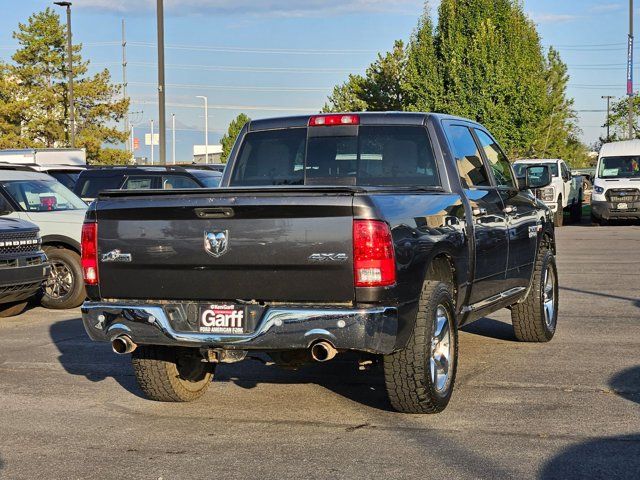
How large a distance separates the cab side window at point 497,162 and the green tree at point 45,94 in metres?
50.0

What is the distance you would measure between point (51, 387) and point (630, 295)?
798 centimetres

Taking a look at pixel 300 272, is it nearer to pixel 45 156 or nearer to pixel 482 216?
pixel 482 216

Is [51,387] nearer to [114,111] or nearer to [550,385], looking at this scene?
[550,385]

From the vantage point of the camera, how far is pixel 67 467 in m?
5.66

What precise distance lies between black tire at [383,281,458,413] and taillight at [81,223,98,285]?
75.5 inches

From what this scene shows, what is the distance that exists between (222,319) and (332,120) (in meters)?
2.47

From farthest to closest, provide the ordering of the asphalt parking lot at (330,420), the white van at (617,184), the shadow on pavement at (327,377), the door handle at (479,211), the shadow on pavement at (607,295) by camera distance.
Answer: the white van at (617,184)
the shadow on pavement at (607,295)
the door handle at (479,211)
the shadow on pavement at (327,377)
the asphalt parking lot at (330,420)

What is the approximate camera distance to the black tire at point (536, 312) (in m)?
9.34

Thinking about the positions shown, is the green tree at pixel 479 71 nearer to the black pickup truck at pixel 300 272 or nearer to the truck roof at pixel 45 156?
the truck roof at pixel 45 156

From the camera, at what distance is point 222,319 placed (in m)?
6.27

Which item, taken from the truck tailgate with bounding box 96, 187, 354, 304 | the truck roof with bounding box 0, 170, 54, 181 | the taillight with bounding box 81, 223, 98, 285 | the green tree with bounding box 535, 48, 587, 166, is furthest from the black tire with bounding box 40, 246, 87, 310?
the green tree with bounding box 535, 48, 587, 166

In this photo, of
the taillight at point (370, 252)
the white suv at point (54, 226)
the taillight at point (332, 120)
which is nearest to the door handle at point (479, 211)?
the taillight at point (332, 120)

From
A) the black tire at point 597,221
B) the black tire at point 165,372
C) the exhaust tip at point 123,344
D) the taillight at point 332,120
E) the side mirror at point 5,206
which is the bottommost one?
the black tire at point 597,221

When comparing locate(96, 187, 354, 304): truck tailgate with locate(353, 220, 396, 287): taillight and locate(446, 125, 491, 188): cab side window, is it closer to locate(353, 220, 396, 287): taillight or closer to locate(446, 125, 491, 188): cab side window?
locate(353, 220, 396, 287): taillight
